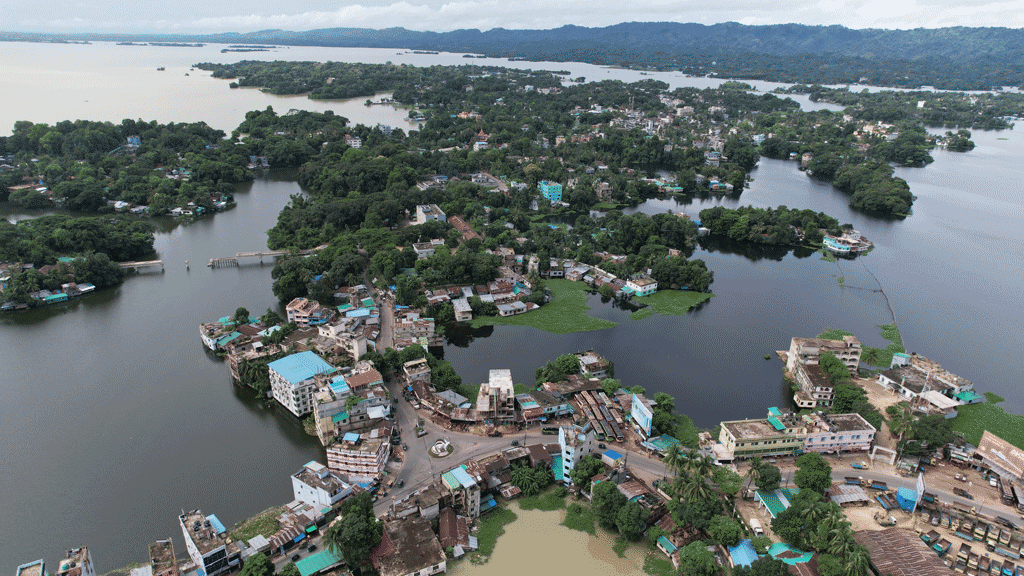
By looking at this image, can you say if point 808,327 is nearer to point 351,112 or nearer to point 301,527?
point 301,527

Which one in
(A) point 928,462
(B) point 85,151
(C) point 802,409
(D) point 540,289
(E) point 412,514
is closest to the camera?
(E) point 412,514

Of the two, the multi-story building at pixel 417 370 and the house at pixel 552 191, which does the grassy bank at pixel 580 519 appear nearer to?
the multi-story building at pixel 417 370

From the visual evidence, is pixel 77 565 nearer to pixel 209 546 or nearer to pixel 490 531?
pixel 209 546

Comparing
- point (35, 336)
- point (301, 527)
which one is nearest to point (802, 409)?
point (301, 527)

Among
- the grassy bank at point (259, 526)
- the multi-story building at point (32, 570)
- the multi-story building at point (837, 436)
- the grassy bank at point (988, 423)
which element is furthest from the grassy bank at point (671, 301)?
the multi-story building at point (32, 570)

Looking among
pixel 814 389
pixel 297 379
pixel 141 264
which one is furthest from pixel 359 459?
pixel 141 264
